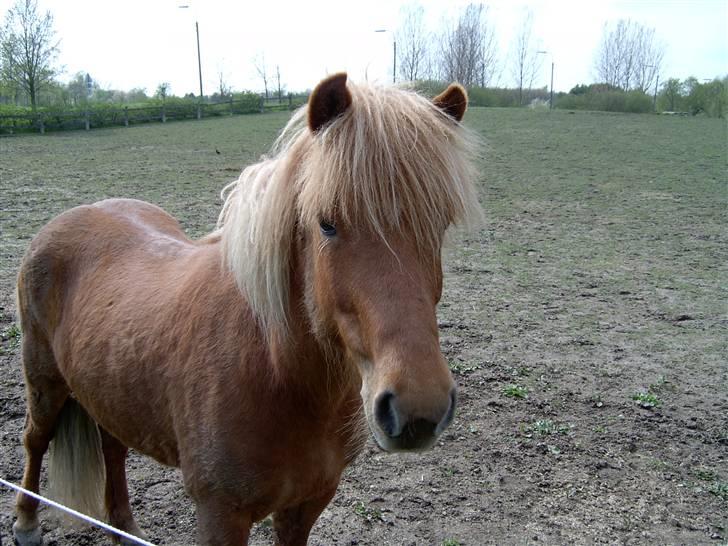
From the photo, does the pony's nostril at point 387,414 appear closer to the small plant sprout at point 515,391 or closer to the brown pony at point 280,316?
the brown pony at point 280,316

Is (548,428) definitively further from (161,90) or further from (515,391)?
(161,90)

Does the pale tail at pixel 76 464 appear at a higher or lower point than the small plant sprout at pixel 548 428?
higher

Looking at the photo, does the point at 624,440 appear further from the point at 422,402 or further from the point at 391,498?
the point at 422,402

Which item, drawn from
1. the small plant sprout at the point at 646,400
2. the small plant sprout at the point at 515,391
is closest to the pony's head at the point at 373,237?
the small plant sprout at the point at 515,391

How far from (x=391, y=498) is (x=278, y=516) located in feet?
3.30

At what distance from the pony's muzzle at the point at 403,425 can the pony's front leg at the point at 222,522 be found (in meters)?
0.80

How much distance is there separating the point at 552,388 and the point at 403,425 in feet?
10.7

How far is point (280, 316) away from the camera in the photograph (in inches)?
72.4

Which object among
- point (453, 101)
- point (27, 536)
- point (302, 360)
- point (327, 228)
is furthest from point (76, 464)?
point (453, 101)

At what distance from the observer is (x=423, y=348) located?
1.39 metres

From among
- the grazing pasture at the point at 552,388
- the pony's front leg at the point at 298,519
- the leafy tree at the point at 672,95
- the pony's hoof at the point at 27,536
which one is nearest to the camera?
the pony's front leg at the point at 298,519

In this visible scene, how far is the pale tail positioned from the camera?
2.86m

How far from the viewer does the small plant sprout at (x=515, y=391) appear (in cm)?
415

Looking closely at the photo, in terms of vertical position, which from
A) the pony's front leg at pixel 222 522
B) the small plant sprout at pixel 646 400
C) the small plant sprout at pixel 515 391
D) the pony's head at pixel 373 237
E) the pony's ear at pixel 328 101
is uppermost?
the pony's ear at pixel 328 101
